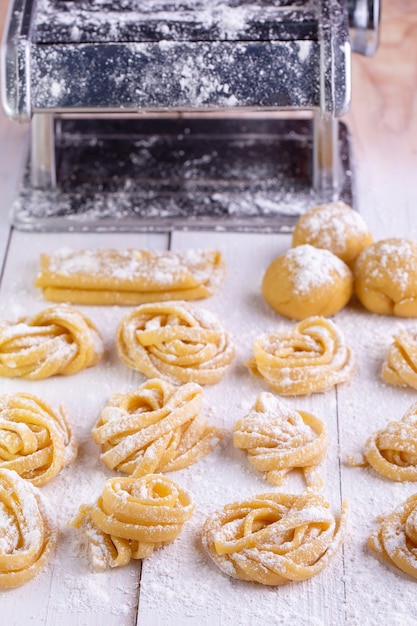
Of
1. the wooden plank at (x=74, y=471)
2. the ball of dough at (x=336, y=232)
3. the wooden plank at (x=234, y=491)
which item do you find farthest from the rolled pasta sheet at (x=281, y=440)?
the ball of dough at (x=336, y=232)

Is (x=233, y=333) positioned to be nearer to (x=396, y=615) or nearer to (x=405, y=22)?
(x=396, y=615)

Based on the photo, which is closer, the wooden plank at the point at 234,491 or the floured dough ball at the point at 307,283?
the wooden plank at the point at 234,491

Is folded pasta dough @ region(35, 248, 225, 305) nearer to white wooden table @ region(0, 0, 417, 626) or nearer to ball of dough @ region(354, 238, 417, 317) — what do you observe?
white wooden table @ region(0, 0, 417, 626)

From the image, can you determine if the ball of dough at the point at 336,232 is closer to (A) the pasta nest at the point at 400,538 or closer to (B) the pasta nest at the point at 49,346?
(B) the pasta nest at the point at 49,346

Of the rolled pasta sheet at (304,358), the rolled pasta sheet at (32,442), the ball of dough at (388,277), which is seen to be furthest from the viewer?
the ball of dough at (388,277)

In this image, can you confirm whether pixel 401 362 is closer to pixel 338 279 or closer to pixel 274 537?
pixel 338 279

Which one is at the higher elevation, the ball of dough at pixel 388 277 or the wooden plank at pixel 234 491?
the ball of dough at pixel 388 277

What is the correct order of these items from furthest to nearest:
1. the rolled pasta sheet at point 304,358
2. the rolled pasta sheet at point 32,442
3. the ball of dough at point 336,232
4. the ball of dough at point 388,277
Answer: the ball of dough at point 336,232, the ball of dough at point 388,277, the rolled pasta sheet at point 304,358, the rolled pasta sheet at point 32,442

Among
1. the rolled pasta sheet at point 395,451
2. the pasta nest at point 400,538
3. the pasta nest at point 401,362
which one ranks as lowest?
the pasta nest at point 400,538
